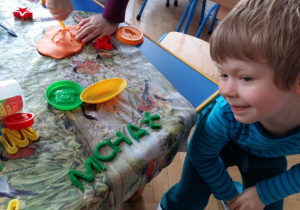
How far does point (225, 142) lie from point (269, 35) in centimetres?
33

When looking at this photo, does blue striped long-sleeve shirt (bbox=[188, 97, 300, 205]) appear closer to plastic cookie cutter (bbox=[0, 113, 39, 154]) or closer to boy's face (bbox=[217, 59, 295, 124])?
boy's face (bbox=[217, 59, 295, 124])

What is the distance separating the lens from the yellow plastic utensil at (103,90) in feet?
1.85

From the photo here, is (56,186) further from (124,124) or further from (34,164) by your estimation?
(124,124)

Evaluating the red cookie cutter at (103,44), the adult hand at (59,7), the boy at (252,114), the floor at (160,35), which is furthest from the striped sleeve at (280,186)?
the adult hand at (59,7)

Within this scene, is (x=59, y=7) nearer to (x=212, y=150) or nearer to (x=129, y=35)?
(x=129, y=35)

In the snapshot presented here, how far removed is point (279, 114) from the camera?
592 mm

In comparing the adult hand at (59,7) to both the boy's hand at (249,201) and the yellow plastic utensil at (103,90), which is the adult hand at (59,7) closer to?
the yellow plastic utensil at (103,90)

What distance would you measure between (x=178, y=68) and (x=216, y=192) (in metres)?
0.35

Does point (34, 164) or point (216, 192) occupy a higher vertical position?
point (34, 164)

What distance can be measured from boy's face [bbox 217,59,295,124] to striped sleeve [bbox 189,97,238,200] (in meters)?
0.11

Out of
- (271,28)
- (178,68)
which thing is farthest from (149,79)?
(271,28)

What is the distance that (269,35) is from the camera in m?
0.43

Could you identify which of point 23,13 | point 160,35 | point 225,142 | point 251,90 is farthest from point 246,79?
point 160,35

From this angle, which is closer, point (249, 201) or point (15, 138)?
point (15, 138)
